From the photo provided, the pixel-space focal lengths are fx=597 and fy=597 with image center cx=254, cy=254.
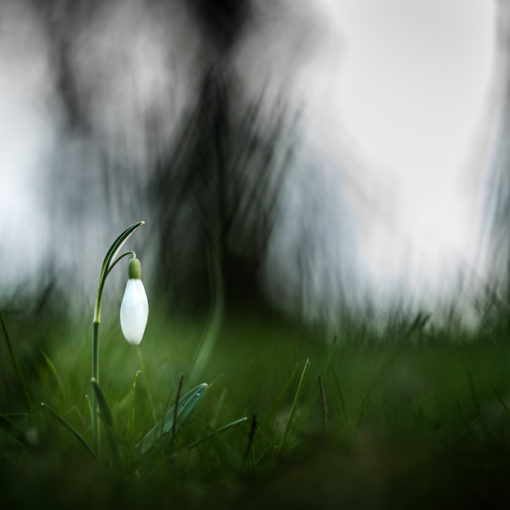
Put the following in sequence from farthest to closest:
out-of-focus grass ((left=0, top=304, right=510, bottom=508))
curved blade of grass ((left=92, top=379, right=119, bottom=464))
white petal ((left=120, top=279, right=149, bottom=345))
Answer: white petal ((left=120, top=279, right=149, bottom=345)) < curved blade of grass ((left=92, top=379, right=119, bottom=464)) < out-of-focus grass ((left=0, top=304, right=510, bottom=508))

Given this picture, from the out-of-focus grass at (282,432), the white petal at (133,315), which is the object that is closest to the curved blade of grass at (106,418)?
the out-of-focus grass at (282,432)

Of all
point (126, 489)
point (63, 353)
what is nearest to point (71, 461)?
point (126, 489)

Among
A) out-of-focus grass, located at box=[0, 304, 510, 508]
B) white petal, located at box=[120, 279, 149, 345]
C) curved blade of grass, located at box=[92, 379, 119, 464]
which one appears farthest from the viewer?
white petal, located at box=[120, 279, 149, 345]

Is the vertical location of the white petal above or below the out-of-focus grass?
above

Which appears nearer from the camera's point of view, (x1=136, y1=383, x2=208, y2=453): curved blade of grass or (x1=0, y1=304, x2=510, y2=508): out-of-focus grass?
(x1=0, y1=304, x2=510, y2=508): out-of-focus grass

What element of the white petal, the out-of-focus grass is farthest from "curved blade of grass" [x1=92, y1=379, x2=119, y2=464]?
the white petal

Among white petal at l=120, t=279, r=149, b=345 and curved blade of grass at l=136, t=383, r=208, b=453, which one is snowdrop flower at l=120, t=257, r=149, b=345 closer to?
white petal at l=120, t=279, r=149, b=345
